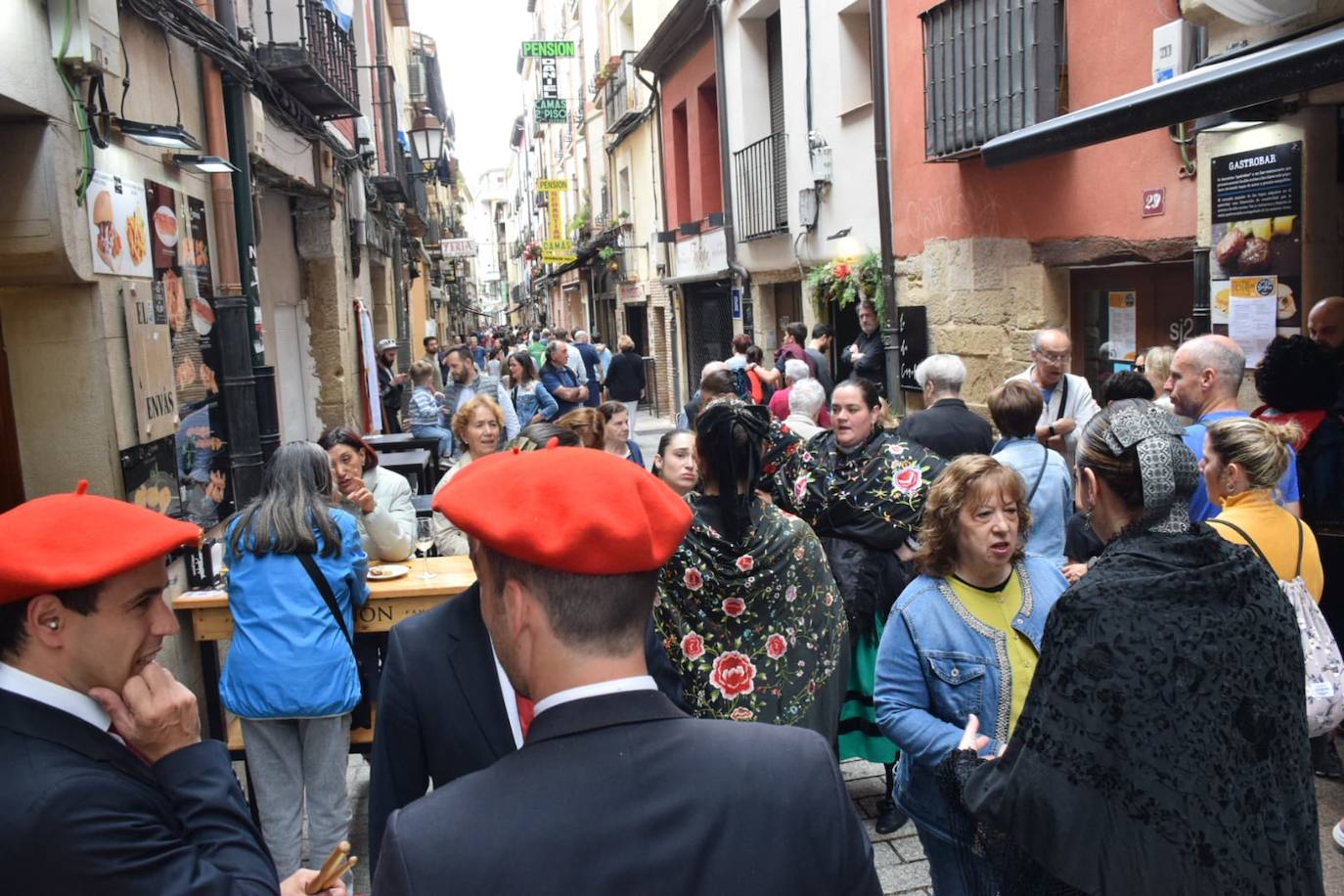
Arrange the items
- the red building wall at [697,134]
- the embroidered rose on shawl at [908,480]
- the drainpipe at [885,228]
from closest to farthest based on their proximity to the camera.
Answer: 1. the embroidered rose on shawl at [908,480]
2. the drainpipe at [885,228]
3. the red building wall at [697,134]

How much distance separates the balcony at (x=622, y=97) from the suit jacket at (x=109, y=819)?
63.8 ft

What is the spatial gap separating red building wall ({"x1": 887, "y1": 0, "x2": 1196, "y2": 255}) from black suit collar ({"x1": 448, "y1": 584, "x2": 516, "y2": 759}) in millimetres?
5376

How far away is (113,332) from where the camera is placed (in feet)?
16.0

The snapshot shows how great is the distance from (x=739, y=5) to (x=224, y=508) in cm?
1027

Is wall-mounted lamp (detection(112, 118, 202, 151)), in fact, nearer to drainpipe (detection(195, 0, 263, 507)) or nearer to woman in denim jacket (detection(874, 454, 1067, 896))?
drainpipe (detection(195, 0, 263, 507))

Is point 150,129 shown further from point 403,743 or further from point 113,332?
point 403,743

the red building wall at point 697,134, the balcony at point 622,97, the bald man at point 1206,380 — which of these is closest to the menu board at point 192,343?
the bald man at point 1206,380

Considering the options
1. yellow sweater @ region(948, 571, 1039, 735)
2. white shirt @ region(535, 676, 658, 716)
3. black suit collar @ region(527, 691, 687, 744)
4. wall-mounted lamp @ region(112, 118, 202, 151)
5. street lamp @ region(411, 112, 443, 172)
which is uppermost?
street lamp @ region(411, 112, 443, 172)

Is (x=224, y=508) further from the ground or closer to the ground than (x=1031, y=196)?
closer to the ground

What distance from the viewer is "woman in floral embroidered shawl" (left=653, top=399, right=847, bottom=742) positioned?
3.56 meters

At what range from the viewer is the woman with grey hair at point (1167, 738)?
73.2 inches

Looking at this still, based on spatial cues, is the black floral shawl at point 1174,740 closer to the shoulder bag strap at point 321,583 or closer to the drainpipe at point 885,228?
the shoulder bag strap at point 321,583

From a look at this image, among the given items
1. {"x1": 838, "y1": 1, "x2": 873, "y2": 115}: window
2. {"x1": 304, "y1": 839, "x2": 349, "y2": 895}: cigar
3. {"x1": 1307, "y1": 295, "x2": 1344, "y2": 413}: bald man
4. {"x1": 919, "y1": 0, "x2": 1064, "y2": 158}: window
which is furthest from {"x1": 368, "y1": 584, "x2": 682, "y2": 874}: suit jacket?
{"x1": 838, "y1": 1, "x2": 873, "y2": 115}: window

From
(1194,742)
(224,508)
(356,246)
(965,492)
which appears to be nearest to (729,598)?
(965,492)
